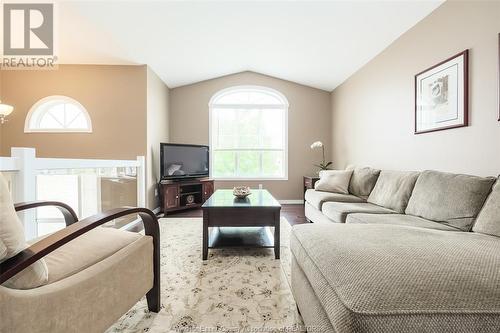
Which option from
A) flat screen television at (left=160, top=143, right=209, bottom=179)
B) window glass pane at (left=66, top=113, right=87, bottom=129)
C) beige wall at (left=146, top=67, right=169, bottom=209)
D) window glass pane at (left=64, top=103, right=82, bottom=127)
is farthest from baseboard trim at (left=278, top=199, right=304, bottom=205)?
window glass pane at (left=64, top=103, right=82, bottom=127)

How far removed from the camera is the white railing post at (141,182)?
11.5ft

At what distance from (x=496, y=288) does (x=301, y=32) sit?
332 cm

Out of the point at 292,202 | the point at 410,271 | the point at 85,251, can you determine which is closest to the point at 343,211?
the point at 410,271

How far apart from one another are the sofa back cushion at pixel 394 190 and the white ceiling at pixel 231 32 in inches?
70.2

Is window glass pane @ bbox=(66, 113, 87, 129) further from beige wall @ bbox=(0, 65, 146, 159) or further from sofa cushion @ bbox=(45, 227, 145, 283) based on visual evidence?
sofa cushion @ bbox=(45, 227, 145, 283)

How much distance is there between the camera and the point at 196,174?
4547 mm

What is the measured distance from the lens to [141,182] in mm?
3545

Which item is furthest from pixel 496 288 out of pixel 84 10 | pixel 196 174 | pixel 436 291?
pixel 196 174

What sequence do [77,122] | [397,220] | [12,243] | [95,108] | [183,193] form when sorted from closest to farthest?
[12,243] < [397,220] < [95,108] < [77,122] < [183,193]

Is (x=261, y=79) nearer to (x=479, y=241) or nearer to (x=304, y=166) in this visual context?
(x=304, y=166)

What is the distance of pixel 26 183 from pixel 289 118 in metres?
4.50

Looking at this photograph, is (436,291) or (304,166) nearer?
(436,291)

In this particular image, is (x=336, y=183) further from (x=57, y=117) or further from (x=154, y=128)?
(x=57, y=117)

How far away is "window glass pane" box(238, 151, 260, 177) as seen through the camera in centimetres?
513
